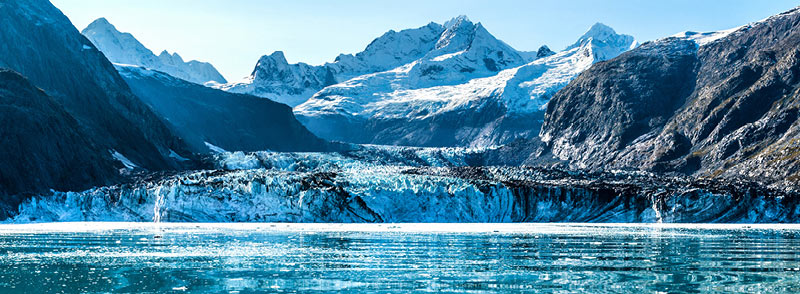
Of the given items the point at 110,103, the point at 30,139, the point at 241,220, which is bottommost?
the point at 241,220

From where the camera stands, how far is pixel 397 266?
27406mm

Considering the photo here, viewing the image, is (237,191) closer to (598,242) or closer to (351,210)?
(351,210)

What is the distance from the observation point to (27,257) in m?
30.9

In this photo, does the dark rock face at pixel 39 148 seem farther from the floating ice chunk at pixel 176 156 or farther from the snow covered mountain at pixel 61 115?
the floating ice chunk at pixel 176 156

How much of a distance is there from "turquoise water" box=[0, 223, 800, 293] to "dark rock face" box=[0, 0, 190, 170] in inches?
3802

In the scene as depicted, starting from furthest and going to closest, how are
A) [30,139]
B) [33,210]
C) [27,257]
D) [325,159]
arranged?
1. [325,159]
2. [30,139]
3. [33,210]
4. [27,257]

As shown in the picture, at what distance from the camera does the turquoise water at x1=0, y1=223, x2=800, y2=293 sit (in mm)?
22062

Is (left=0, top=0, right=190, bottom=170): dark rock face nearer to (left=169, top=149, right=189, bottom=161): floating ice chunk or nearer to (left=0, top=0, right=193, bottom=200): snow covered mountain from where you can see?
(left=0, top=0, right=193, bottom=200): snow covered mountain

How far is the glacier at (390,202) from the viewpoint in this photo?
71.3 m

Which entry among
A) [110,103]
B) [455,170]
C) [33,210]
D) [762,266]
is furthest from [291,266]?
[110,103]

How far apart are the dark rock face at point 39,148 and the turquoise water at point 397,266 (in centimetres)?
5213

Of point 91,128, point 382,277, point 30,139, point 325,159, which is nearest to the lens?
point 382,277

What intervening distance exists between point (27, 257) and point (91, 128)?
10258 cm

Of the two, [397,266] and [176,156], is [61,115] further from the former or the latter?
[397,266]
